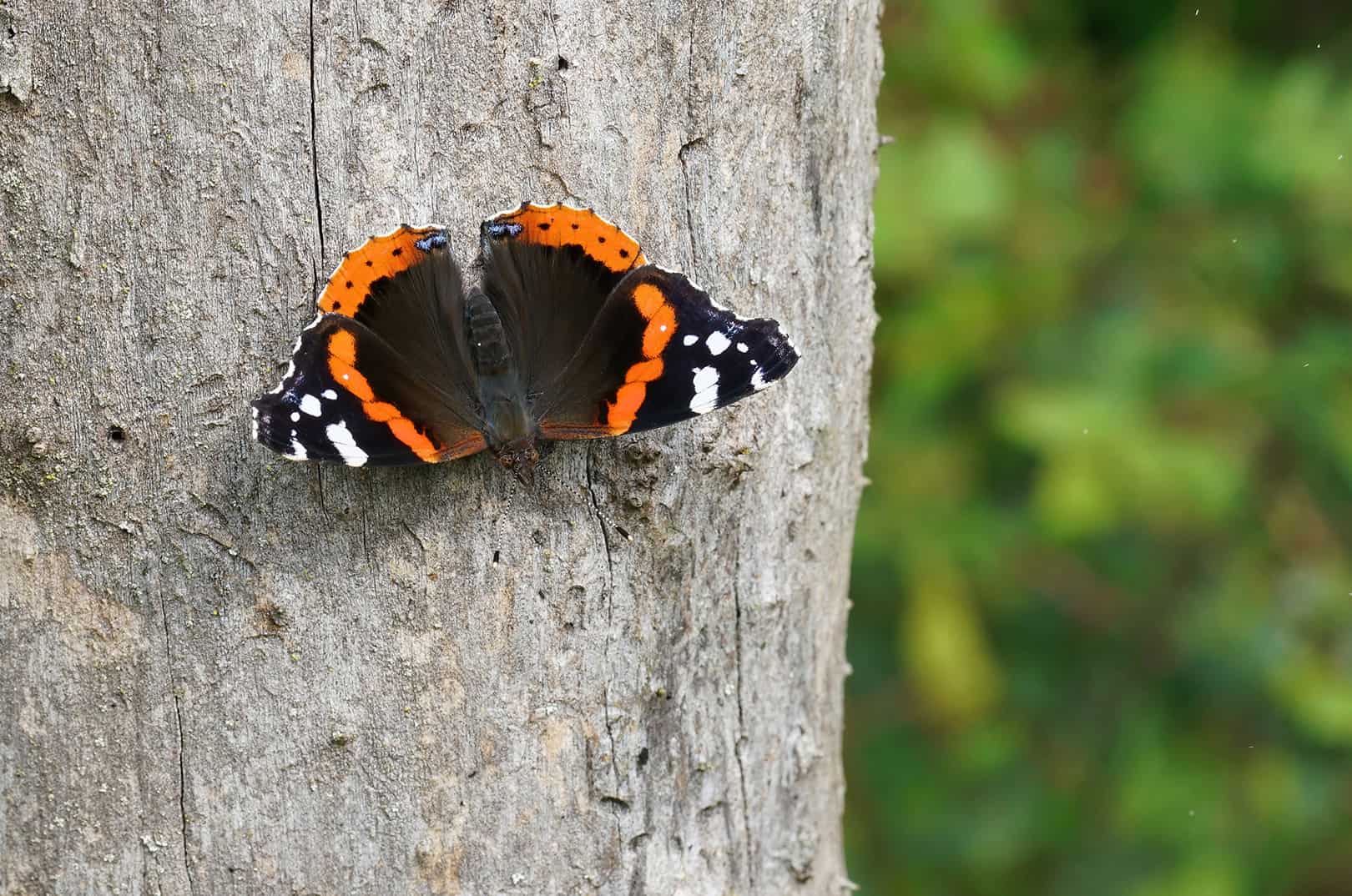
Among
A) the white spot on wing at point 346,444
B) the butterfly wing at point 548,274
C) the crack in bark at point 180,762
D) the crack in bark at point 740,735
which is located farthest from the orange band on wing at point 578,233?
the crack in bark at point 180,762

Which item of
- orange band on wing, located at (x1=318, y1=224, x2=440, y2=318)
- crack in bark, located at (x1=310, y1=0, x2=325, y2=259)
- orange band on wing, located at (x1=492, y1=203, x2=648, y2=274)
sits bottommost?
orange band on wing, located at (x1=318, y1=224, x2=440, y2=318)

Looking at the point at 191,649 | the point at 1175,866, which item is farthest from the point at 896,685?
the point at 191,649

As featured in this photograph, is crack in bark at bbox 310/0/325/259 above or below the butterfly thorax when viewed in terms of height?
above

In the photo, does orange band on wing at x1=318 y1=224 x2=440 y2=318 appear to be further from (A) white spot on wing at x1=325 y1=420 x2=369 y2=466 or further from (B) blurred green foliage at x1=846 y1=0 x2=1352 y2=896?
(B) blurred green foliage at x1=846 y1=0 x2=1352 y2=896

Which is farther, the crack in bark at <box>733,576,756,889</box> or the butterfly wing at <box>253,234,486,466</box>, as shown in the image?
the crack in bark at <box>733,576,756,889</box>

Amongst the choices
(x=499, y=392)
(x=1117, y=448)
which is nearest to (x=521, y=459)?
(x=499, y=392)

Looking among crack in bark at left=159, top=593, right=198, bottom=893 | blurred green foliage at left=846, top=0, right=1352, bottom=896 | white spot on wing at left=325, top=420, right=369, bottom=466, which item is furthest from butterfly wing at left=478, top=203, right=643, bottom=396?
blurred green foliage at left=846, top=0, right=1352, bottom=896

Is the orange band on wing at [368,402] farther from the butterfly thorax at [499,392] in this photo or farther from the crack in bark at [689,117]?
the crack in bark at [689,117]
